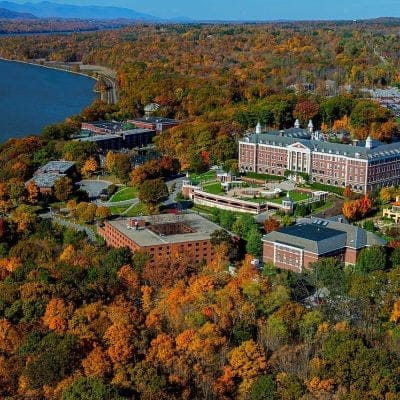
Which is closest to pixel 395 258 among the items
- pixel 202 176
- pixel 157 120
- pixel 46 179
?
pixel 202 176

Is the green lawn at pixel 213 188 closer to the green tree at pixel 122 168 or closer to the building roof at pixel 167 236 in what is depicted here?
the building roof at pixel 167 236

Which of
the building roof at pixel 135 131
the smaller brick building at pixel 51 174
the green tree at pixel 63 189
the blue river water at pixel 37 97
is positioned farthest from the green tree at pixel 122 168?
the blue river water at pixel 37 97

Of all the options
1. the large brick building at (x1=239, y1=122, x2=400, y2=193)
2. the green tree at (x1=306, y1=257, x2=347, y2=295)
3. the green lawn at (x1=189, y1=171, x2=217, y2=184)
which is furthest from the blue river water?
the green tree at (x1=306, y1=257, x2=347, y2=295)

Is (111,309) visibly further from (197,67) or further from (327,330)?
(197,67)

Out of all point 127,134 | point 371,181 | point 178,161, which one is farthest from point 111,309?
point 127,134

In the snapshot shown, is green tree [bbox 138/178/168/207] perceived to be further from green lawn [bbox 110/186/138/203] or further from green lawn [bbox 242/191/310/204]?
green lawn [bbox 242/191/310/204]

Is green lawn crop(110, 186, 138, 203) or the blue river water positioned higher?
green lawn crop(110, 186, 138, 203)
